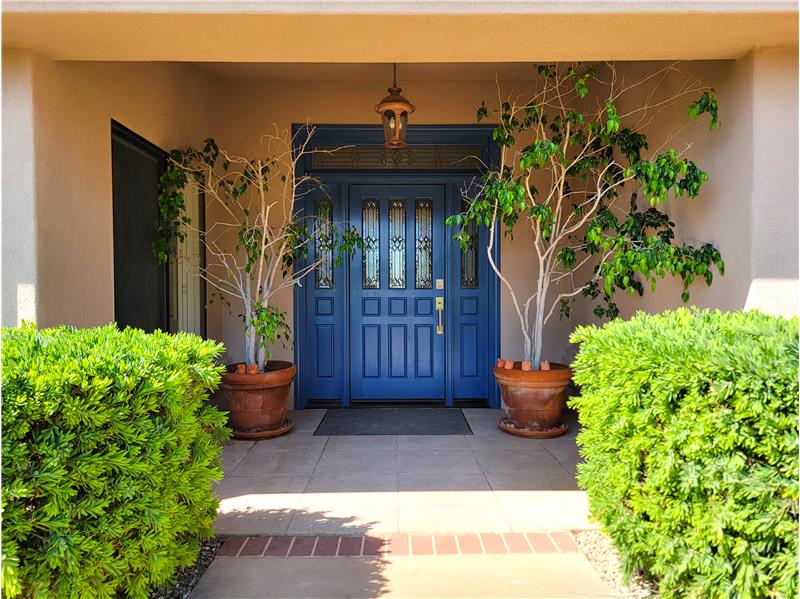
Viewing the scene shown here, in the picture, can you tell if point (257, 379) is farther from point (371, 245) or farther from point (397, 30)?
point (397, 30)

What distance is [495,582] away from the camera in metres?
2.35

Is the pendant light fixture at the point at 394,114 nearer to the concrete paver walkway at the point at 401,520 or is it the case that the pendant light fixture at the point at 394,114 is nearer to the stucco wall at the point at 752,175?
the stucco wall at the point at 752,175

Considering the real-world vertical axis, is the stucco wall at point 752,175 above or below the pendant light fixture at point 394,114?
below

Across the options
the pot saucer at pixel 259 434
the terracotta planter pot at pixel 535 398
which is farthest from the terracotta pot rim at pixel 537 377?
the pot saucer at pixel 259 434

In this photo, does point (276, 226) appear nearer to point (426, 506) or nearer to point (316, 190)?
point (316, 190)

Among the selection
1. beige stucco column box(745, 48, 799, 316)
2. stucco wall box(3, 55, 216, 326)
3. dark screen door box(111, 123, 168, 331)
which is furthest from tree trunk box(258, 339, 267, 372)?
beige stucco column box(745, 48, 799, 316)

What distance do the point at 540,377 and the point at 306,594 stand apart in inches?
101

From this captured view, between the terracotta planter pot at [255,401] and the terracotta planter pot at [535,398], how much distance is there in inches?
68.0

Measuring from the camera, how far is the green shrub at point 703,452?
1.66 metres

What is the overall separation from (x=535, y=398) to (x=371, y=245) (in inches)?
87.6

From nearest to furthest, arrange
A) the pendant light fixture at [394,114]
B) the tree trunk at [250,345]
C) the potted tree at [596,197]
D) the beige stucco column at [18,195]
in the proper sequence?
the beige stucco column at [18,195] < the potted tree at [596,197] < the pendant light fixture at [394,114] < the tree trunk at [250,345]

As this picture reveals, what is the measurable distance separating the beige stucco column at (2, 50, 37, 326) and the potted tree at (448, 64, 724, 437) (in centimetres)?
248

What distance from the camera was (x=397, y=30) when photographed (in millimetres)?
2873

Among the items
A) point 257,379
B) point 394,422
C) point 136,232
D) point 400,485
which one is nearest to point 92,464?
point 400,485
